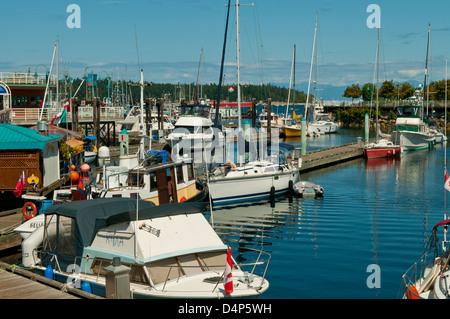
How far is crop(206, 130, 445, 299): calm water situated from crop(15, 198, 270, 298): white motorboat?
3708 millimetres

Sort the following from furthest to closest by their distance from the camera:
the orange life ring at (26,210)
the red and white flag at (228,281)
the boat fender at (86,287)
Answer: the orange life ring at (26,210)
the boat fender at (86,287)
the red and white flag at (228,281)

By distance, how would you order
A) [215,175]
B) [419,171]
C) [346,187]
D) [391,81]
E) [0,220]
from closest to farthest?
[0,220]
[215,175]
[346,187]
[419,171]
[391,81]

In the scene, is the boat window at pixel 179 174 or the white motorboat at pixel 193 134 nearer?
the boat window at pixel 179 174

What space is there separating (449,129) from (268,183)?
79.6 m

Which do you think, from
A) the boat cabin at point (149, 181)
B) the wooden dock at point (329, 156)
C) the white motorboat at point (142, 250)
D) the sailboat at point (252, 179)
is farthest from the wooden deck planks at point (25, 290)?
the wooden dock at point (329, 156)

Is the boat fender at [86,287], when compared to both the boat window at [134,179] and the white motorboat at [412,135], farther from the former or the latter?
the white motorboat at [412,135]

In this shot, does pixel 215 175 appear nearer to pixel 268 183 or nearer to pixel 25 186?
pixel 268 183

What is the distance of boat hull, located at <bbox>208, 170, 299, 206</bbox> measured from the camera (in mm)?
29516

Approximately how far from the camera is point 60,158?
3278cm

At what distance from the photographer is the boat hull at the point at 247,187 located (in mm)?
29516

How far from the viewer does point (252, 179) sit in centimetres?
3073

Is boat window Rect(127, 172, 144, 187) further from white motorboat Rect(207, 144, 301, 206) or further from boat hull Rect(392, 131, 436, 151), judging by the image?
boat hull Rect(392, 131, 436, 151)
